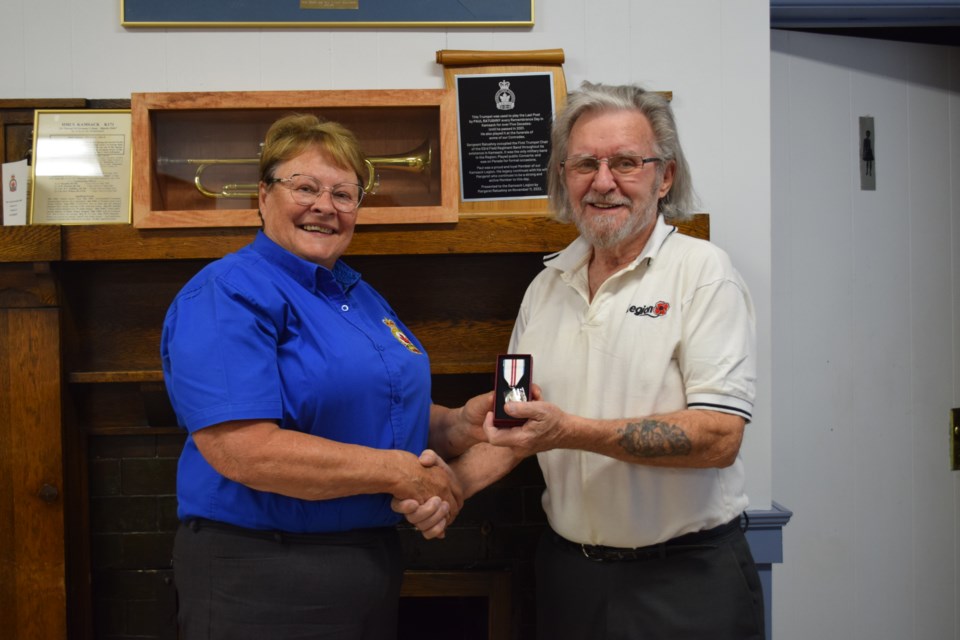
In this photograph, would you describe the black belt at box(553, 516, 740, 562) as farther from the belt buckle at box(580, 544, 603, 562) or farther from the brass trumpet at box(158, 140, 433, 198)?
the brass trumpet at box(158, 140, 433, 198)

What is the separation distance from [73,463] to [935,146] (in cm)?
299

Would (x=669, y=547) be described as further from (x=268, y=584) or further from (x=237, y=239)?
(x=237, y=239)

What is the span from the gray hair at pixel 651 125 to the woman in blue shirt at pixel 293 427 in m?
0.49

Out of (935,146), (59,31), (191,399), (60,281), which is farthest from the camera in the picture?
(935,146)

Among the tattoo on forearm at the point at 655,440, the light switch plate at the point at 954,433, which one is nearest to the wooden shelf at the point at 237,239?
the tattoo on forearm at the point at 655,440

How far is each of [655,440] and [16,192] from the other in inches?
75.2

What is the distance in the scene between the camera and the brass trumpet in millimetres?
2154

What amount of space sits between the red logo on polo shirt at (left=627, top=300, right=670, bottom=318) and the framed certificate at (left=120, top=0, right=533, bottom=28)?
1093 millimetres

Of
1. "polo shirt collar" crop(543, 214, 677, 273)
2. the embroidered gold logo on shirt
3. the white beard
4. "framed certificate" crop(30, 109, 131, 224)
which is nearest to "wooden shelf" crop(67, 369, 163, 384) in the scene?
"framed certificate" crop(30, 109, 131, 224)

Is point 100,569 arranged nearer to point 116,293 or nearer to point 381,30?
point 116,293

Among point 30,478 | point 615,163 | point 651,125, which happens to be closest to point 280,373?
point 615,163

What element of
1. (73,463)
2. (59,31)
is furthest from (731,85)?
(73,463)

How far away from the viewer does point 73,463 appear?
7.09 feet

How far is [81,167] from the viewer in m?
2.16
